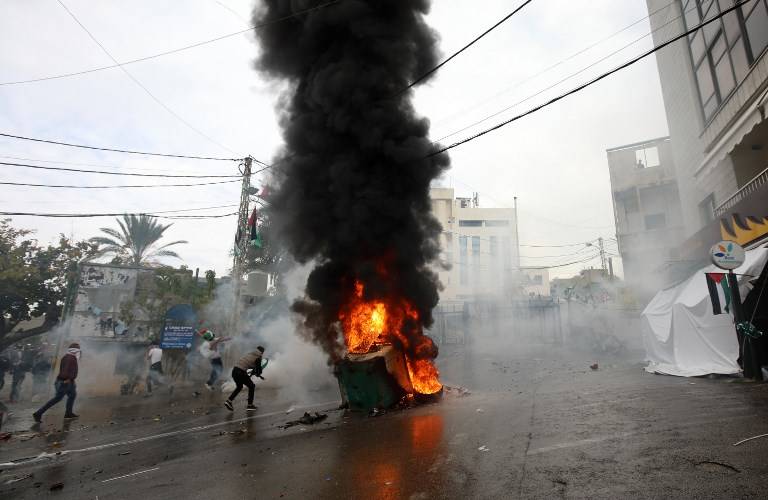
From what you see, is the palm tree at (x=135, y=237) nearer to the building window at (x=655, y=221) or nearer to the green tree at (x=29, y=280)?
the green tree at (x=29, y=280)

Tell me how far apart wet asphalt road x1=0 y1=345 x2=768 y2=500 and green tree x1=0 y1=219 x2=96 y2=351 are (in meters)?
8.38

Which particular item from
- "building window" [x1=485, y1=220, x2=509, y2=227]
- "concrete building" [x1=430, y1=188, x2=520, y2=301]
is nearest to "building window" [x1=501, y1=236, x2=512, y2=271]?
"concrete building" [x1=430, y1=188, x2=520, y2=301]

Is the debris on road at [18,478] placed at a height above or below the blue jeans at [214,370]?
below

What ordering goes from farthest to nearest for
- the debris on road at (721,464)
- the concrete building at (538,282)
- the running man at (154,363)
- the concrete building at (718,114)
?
the concrete building at (538,282) < the running man at (154,363) < the concrete building at (718,114) < the debris on road at (721,464)

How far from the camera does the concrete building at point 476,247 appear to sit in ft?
150

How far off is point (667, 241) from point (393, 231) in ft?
82.0

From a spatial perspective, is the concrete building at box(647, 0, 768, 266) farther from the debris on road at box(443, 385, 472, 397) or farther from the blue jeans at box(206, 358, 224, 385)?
the blue jeans at box(206, 358, 224, 385)

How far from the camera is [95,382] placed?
1427 cm

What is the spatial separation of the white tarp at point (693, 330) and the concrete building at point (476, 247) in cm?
2969

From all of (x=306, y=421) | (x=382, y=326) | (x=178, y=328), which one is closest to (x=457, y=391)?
(x=382, y=326)

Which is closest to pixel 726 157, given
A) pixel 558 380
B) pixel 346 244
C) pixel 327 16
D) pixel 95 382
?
pixel 558 380

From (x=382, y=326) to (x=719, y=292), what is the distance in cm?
859

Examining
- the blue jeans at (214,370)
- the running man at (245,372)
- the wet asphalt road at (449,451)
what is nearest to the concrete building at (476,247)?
the blue jeans at (214,370)

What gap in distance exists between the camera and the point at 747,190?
11.4 metres
